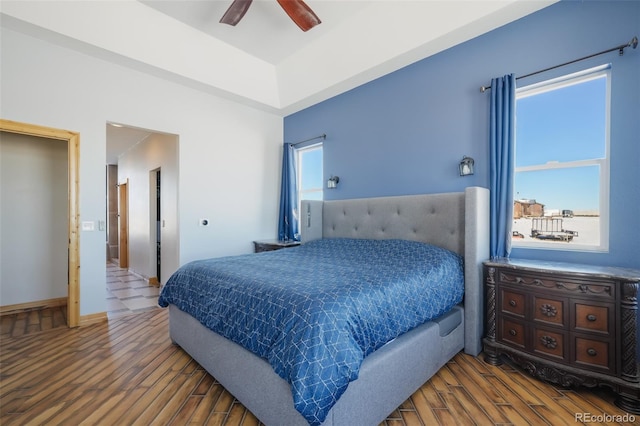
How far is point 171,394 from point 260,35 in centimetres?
383

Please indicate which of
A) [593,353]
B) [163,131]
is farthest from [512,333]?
[163,131]

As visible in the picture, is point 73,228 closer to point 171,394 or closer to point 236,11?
point 171,394

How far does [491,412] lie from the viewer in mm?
1778

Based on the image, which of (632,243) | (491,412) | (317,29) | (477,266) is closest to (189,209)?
(317,29)

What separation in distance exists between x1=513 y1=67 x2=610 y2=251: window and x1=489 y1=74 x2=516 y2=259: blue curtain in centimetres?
20

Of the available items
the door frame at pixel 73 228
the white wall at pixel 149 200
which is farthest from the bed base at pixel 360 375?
the white wall at pixel 149 200

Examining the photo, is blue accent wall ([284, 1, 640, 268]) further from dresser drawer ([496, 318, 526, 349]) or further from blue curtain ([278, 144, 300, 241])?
dresser drawer ([496, 318, 526, 349])

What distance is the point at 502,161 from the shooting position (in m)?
2.58

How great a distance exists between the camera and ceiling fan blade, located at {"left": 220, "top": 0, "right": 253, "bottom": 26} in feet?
8.26

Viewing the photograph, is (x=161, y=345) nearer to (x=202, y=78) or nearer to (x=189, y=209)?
(x=189, y=209)

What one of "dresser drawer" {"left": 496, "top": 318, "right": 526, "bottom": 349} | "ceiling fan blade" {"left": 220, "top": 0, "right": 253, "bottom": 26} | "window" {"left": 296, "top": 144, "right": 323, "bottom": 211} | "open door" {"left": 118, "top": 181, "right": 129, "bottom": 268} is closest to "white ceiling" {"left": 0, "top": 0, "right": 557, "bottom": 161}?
"ceiling fan blade" {"left": 220, "top": 0, "right": 253, "bottom": 26}

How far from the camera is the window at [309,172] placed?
468 centimetres

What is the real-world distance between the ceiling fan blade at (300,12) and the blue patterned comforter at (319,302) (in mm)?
2245

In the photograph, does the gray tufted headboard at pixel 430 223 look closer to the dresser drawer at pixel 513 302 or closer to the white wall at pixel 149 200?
the dresser drawer at pixel 513 302
